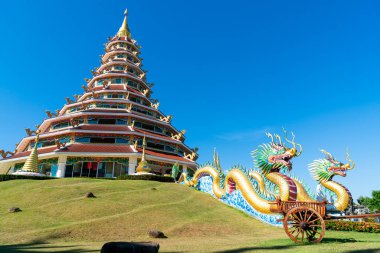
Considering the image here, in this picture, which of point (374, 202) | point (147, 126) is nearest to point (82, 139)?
point (147, 126)

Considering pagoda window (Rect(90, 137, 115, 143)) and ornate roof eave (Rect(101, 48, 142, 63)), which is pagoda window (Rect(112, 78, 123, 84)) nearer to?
ornate roof eave (Rect(101, 48, 142, 63))

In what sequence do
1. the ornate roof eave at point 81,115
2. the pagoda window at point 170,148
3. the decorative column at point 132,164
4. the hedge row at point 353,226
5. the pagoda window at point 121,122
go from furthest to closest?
the pagoda window at point 170,148
the pagoda window at point 121,122
the ornate roof eave at point 81,115
the decorative column at point 132,164
the hedge row at point 353,226

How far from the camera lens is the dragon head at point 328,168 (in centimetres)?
1366

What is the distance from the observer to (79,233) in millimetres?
10438

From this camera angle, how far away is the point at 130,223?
12023mm

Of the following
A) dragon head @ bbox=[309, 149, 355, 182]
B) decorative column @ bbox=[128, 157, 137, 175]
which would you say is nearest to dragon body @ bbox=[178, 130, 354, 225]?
dragon head @ bbox=[309, 149, 355, 182]

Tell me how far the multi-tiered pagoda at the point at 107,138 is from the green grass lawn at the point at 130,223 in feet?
28.2

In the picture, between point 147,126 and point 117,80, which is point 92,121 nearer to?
point 147,126

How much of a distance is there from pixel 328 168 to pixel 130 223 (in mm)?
10589

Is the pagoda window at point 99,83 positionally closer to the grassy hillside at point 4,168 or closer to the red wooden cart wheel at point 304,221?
the grassy hillside at point 4,168

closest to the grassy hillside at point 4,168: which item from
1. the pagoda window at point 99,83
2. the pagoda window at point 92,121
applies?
the pagoda window at point 92,121

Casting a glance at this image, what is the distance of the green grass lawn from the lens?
8570 mm

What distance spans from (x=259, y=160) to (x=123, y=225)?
25.4 ft

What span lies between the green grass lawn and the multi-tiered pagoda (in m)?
8.59
